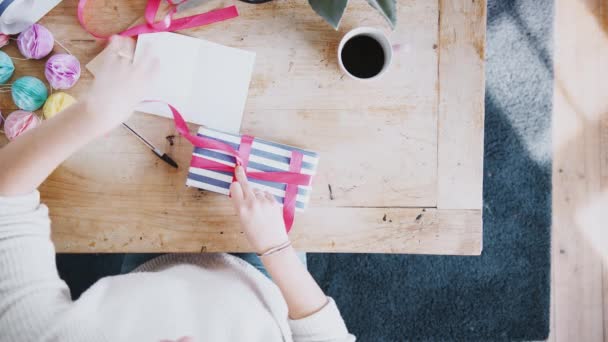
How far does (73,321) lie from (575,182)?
1330 millimetres

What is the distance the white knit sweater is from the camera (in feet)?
2.23

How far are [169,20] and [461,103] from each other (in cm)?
50

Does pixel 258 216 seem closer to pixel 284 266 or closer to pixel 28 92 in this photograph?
pixel 284 266

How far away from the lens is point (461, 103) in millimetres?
831

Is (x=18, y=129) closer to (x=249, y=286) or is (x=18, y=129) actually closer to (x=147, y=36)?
(x=147, y=36)

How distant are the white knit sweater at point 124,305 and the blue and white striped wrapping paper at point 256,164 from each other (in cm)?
16

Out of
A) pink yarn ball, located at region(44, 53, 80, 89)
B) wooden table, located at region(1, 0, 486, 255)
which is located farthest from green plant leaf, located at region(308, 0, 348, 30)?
pink yarn ball, located at region(44, 53, 80, 89)

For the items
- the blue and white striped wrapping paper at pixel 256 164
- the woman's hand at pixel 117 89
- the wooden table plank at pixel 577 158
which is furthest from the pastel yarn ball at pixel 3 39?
the wooden table plank at pixel 577 158

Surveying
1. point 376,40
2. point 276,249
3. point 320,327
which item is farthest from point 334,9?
point 320,327

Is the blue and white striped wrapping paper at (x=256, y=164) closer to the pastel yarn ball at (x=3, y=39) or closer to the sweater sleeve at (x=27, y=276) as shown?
the sweater sleeve at (x=27, y=276)

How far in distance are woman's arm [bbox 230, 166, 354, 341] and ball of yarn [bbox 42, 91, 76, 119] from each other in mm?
298

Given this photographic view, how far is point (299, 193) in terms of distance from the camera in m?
0.80

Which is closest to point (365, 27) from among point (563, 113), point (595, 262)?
point (563, 113)

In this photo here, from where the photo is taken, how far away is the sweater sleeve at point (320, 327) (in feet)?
2.55
